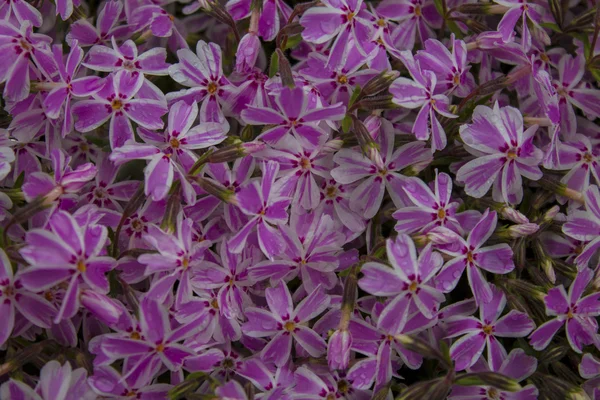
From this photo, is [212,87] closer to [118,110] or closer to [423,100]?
[118,110]

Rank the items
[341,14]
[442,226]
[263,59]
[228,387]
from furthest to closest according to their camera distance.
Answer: [263,59], [341,14], [442,226], [228,387]

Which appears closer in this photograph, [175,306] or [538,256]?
[175,306]

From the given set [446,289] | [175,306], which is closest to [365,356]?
[446,289]

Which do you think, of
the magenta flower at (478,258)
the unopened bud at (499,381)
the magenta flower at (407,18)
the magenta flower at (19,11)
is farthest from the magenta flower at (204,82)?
the unopened bud at (499,381)

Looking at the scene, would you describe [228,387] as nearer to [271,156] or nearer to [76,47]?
[271,156]

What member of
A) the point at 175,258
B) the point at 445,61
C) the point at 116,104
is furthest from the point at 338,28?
the point at 175,258

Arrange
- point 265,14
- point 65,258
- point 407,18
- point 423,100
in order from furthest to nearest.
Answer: point 407,18 → point 265,14 → point 423,100 → point 65,258

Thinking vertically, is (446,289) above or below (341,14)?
below
